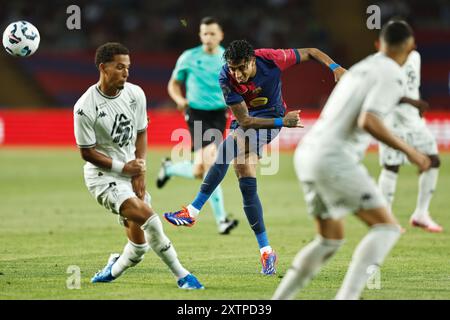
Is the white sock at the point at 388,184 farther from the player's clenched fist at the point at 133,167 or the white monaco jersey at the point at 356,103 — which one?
the white monaco jersey at the point at 356,103

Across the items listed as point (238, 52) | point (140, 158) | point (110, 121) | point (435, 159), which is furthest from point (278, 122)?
point (435, 159)

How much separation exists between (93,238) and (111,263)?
3.35 meters

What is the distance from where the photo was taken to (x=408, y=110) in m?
12.4

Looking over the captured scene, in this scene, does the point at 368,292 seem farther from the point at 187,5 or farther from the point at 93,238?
the point at 187,5

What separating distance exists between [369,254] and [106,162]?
2652mm

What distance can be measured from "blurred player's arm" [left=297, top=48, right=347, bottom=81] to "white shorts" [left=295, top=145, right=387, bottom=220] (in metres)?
2.42

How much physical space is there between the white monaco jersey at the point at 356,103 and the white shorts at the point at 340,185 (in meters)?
0.09

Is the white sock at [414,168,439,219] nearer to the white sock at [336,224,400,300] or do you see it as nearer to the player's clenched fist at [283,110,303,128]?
the player's clenched fist at [283,110,303,128]

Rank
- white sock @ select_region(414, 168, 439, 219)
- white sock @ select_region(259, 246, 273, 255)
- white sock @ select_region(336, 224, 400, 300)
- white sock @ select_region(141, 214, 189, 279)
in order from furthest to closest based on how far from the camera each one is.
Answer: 1. white sock @ select_region(414, 168, 439, 219)
2. white sock @ select_region(259, 246, 273, 255)
3. white sock @ select_region(141, 214, 189, 279)
4. white sock @ select_region(336, 224, 400, 300)

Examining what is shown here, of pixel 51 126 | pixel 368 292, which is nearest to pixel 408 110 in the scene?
pixel 368 292

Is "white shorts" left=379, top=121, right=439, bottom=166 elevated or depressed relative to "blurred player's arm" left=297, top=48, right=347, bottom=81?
depressed

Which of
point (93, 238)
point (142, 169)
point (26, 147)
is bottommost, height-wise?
point (26, 147)

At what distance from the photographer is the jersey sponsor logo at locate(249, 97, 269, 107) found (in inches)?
364

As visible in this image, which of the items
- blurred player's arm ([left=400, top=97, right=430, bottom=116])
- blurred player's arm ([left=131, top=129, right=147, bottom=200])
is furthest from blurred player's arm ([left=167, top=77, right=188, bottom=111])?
blurred player's arm ([left=131, top=129, right=147, bottom=200])
